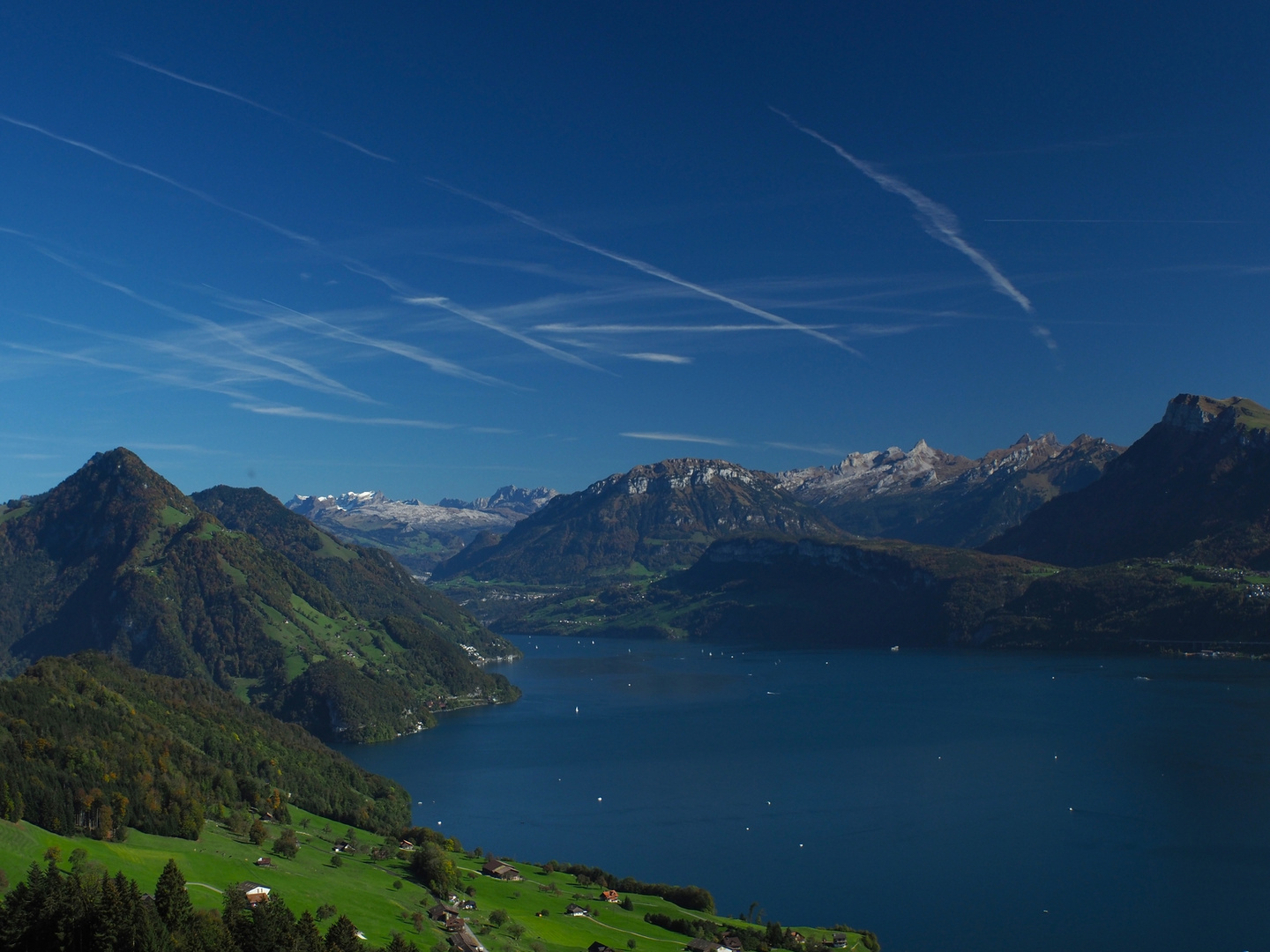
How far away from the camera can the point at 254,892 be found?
45.0 meters

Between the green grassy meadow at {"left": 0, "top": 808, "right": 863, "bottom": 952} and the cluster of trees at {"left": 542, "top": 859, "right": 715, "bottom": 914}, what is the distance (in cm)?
95

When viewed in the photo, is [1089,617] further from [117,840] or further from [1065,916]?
[117,840]

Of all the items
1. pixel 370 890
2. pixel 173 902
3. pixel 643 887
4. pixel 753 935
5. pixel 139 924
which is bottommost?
pixel 643 887

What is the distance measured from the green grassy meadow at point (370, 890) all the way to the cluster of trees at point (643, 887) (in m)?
0.95

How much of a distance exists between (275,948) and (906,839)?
4853 centimetres

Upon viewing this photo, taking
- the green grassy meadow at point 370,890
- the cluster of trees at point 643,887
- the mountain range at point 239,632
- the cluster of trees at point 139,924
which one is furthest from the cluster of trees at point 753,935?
the mountain range at point 239,632

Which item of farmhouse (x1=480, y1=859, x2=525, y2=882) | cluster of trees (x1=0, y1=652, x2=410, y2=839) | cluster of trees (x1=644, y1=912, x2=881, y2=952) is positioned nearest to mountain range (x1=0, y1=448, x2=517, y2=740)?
cluster of trees (x1=0, y1=652, x2=410, y2=839)

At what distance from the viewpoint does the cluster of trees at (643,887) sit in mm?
57188

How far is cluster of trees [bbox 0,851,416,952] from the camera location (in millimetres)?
35438

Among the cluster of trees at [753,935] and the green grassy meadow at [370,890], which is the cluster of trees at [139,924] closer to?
the green grassy meadow at [370,890]

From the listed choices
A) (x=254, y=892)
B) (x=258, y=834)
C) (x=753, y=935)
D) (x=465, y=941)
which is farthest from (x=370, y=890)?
(x=753, y=935)

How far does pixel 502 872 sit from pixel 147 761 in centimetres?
2322

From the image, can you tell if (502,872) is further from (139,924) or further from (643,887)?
(139,924)

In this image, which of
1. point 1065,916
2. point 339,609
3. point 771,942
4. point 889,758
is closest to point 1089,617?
point 889,758
